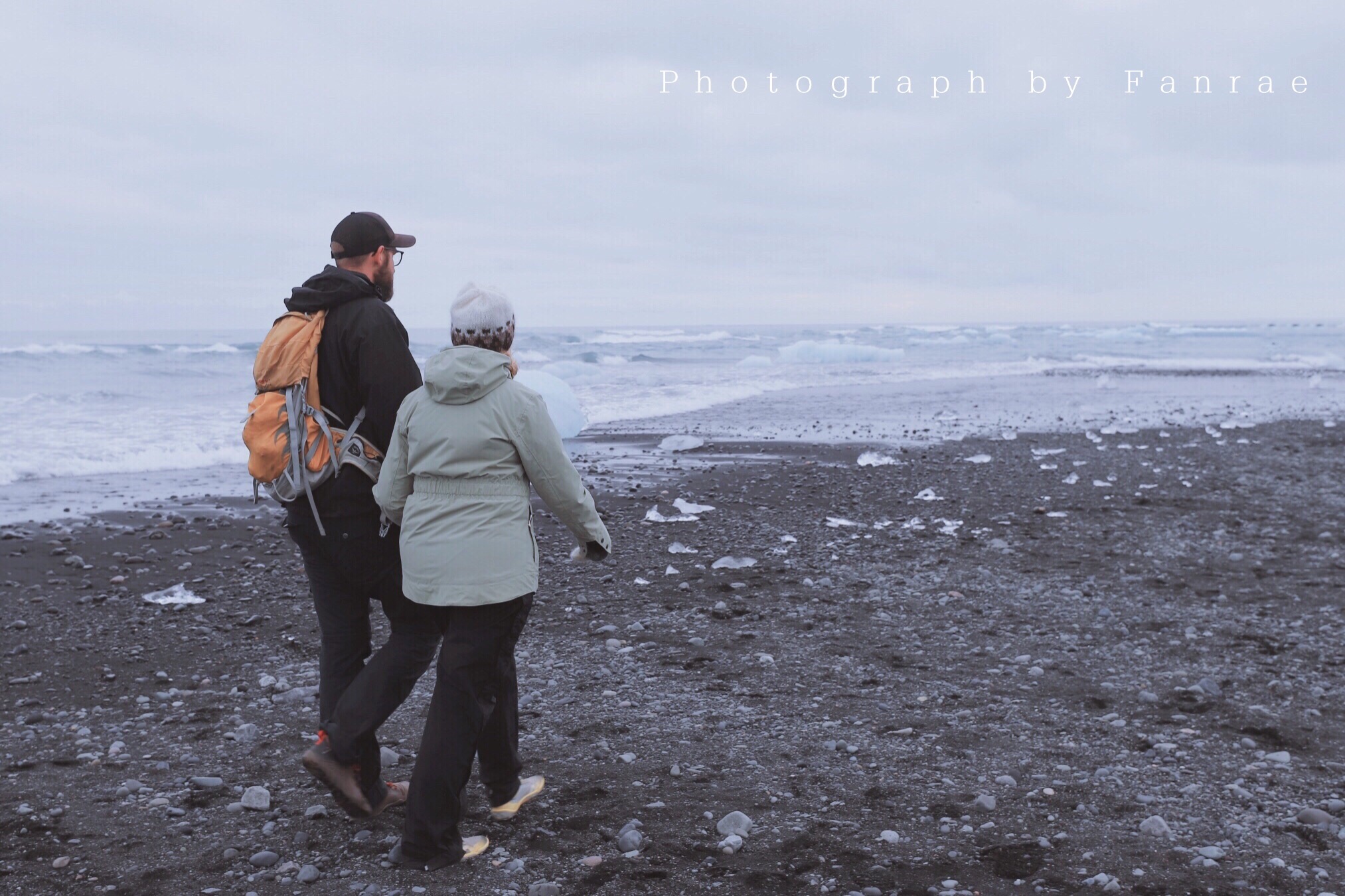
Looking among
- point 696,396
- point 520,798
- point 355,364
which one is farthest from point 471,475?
point 696,396

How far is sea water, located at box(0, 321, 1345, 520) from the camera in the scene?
47.0ft

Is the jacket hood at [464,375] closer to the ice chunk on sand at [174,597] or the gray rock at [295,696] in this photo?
the gray rock at [295,696]

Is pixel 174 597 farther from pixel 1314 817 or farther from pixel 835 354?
pixel 835 354

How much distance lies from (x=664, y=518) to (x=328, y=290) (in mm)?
6709

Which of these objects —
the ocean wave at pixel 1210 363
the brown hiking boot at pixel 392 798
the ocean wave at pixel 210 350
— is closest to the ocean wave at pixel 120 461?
the brown hiking boot at pixel 392 798

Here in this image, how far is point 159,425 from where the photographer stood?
18.5 m

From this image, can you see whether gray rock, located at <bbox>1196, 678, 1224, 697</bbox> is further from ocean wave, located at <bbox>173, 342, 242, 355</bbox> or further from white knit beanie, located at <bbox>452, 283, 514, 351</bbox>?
ocean wave, located at <bbox>173, 342, 242, 355</bbox>

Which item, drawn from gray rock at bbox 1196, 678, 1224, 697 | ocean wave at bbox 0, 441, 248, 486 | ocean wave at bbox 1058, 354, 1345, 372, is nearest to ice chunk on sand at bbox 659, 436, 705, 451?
ocean wave at bbox 0, 441, 248, 486

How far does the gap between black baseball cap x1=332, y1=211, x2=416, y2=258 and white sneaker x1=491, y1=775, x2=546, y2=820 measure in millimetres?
2242

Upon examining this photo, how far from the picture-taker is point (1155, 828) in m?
3.72

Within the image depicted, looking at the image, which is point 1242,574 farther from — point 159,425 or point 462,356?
point 159,425

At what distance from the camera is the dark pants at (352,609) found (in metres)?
3.61

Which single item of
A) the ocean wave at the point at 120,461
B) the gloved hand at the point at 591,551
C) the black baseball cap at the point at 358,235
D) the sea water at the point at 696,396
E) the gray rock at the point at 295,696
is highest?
the black baseball cap at the point at 358,235

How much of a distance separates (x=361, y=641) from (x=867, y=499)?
7.99 meters
